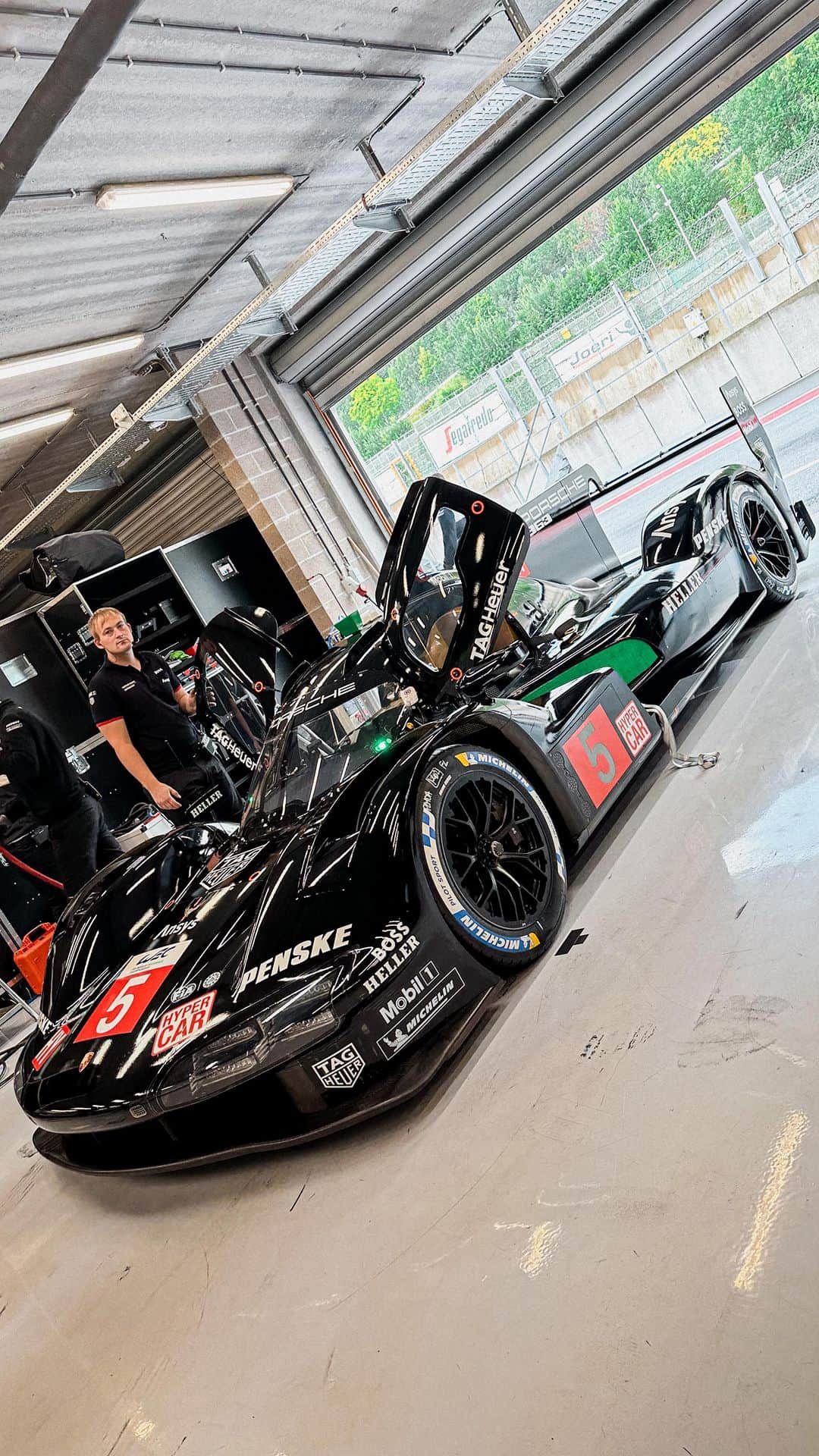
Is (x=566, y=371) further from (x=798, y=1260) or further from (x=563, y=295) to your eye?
(x=798, y=1260)

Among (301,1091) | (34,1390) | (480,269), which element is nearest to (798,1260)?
(301,1091)

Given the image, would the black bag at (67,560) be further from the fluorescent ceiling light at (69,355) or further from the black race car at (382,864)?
the black race car at (382,864)

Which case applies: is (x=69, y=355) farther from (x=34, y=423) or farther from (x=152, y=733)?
(x=152, y=733)

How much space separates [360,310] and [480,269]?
1153mm

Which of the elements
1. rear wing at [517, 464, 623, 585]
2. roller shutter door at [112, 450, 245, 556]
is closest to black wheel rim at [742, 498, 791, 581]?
rear wing at [517, 464, 623, 585]

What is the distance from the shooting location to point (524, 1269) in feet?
5.97

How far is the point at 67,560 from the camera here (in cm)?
891

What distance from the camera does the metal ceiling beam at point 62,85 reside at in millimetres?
3098

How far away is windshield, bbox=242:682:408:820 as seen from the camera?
11.5 ft

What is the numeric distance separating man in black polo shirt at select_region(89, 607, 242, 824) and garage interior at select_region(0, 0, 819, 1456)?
2.86 ft

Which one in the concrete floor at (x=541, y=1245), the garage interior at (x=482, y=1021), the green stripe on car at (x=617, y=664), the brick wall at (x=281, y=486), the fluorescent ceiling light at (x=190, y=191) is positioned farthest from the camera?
the brick wall at (x=281, y=486)

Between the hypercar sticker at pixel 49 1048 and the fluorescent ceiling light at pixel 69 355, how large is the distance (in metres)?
4.59

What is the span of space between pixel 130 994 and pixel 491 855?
1062 mm

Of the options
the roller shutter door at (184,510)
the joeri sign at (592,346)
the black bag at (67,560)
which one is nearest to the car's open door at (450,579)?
the joeri sign at (592,346)
